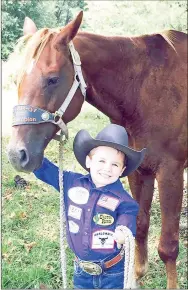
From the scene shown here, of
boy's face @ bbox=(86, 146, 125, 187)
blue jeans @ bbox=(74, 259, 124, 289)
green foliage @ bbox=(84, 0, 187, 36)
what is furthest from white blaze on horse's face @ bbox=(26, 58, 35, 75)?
green foliage @ bbox=(84, 0, 187, 36)

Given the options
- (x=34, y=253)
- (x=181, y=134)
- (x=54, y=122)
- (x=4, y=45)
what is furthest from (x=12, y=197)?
(x=54, y=122)

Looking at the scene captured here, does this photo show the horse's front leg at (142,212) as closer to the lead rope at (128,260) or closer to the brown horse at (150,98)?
the brown horse at (150,98)

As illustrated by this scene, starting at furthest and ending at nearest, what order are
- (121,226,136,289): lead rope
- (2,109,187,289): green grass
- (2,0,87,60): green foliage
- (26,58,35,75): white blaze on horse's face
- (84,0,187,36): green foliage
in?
1. (84,0,187,36): green foliage
2. (2,0,87,60): green foliage
3. (2,109,187,289): green grass
4. (26,58,35,75): white blaze on horse's face
5. (121,226,136,289): lead rope

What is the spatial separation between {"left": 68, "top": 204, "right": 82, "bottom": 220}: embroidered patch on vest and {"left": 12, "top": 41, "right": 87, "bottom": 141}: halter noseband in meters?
0.35

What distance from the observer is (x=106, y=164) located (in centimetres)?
154

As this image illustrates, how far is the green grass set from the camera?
8.62ft

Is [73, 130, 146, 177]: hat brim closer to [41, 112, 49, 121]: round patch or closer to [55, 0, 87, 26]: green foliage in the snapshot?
[41, 112, 49, 121]: round patch

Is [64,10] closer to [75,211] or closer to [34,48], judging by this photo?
[34,48]

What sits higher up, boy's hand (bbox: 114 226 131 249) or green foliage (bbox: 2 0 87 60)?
green foliage (bbox: 2 0 87 60)

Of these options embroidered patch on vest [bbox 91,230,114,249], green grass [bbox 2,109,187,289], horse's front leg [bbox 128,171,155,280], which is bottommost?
green grass [bbox 2,109,187,289]

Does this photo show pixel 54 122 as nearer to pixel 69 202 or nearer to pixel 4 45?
pixel 69 202

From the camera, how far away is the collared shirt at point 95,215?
1600 mm

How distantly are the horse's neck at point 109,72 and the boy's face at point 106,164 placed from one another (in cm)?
64

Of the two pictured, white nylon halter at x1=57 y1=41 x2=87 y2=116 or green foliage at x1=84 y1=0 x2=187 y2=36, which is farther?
green foliage at x1=84 y1=0 x2=187 y2=36
